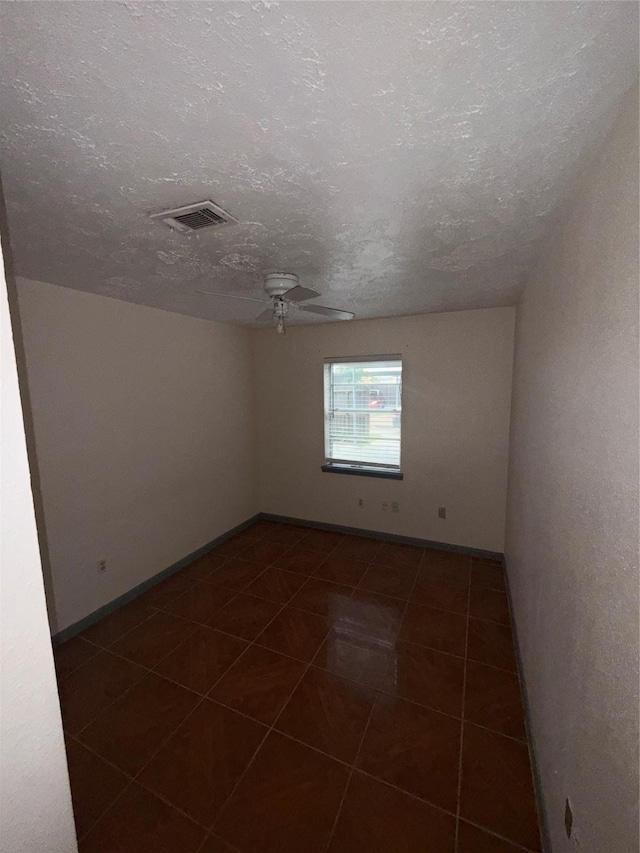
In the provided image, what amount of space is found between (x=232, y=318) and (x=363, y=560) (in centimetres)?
272

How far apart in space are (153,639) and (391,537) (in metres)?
2.36

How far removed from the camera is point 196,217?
4.30ft

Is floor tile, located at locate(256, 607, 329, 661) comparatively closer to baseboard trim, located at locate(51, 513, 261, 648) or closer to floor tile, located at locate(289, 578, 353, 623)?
floor tile, located at locate(289, 578, 353, 623)

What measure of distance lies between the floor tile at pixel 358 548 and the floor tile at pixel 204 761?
5.89ft

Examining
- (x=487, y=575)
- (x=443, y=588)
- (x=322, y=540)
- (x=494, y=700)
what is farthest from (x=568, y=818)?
(x=322, y=540)

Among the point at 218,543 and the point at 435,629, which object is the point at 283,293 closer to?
the point at 435,629

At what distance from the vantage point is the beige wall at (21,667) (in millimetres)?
516

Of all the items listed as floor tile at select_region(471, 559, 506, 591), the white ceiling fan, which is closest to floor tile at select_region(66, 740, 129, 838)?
the white ceiling fan

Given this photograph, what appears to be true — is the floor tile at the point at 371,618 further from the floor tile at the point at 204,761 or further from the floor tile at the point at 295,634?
the floor tile at the point at 204,761

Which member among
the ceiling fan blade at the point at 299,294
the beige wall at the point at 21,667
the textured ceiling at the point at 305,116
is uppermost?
the textured ceiling at the point at 305,116

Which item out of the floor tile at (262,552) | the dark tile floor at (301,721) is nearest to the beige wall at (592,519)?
the dark tile floor at (301,721)

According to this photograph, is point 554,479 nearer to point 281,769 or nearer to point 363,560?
point 281,769

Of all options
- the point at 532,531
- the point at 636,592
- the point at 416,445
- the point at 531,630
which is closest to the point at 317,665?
the point at 531,630

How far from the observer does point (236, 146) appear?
933 millimetres
